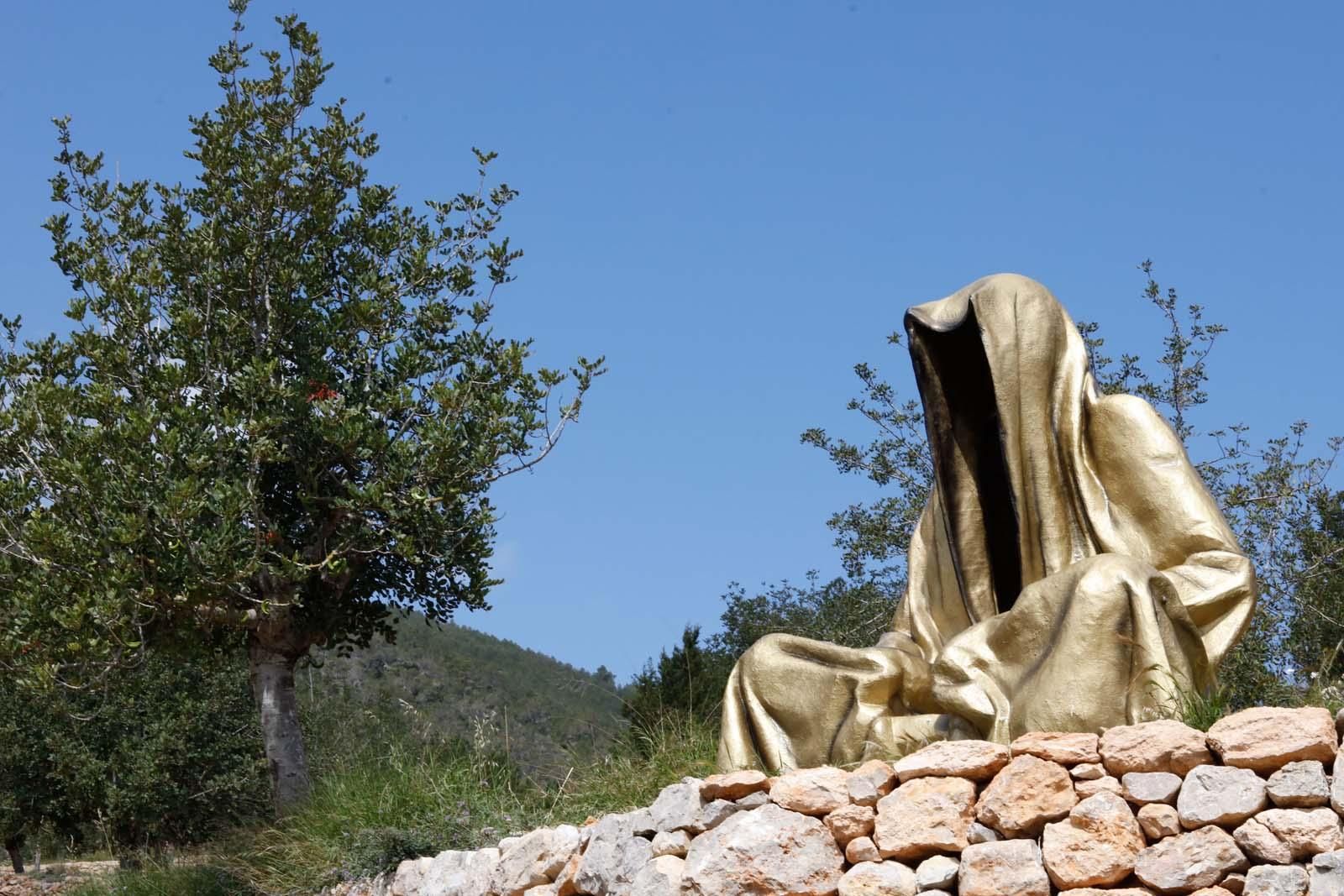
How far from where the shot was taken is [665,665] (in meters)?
13.6

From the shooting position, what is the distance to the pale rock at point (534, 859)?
684 cm

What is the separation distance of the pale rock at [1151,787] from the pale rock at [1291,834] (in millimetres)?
270

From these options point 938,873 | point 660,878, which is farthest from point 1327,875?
point 660,878

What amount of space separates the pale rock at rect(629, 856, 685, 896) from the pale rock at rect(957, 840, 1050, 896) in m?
1.29

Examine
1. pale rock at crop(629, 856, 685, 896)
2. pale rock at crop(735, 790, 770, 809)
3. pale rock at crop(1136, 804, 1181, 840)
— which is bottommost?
pale rock at crop(629, 856, 685, 896)

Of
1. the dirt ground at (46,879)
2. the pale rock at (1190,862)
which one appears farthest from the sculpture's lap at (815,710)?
the dirt ground at (46,879)

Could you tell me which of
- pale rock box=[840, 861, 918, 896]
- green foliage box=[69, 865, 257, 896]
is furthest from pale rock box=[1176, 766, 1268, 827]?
green foliage box=[69, 865, 257, 896]

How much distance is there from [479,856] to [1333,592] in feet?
33.7

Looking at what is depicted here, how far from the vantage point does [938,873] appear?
5.26 m

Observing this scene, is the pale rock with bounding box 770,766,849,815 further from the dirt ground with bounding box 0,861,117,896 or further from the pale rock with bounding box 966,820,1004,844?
the dirt ground with bounding box 0,861,117,896

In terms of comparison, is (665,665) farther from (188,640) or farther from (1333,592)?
(1333,592)

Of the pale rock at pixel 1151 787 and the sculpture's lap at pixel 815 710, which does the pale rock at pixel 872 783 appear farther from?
the pale rock at pixel 1151 787

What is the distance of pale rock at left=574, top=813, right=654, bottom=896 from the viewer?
626cm

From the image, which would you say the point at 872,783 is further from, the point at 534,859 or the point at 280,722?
the point at 280,722
